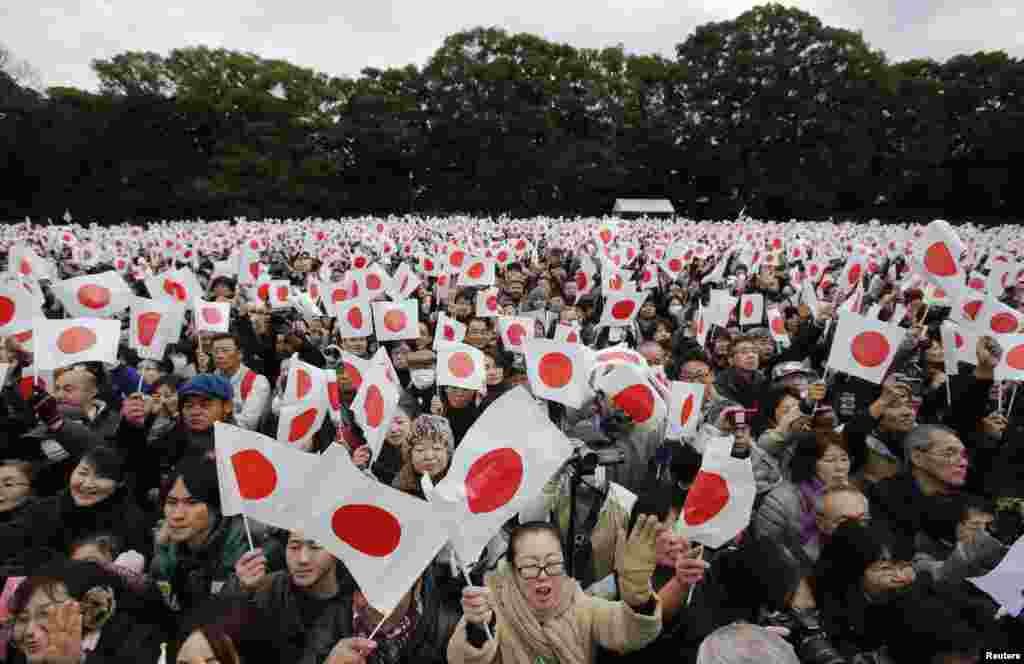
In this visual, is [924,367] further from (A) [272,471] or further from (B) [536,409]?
(A) [272,471]

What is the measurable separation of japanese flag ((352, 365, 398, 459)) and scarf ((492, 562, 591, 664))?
1.16 metres

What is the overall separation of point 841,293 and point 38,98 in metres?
42.1

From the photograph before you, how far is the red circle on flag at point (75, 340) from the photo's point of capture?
12.7ft

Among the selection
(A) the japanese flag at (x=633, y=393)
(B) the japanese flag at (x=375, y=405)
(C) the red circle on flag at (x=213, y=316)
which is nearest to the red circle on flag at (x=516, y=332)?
(A) the japanese flag at (x=633, y=393)

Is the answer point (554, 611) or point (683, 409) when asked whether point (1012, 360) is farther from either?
point (554, 611)

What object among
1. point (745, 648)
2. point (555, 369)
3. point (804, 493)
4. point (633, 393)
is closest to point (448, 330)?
point (555, 369)

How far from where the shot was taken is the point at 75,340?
3.91 meters

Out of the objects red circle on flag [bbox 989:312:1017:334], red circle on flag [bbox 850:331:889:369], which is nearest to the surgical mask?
red circle on flag [bbox 850:331:889:369]

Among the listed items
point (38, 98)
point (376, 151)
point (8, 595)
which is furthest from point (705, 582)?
point (38, 98)

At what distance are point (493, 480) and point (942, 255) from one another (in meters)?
4.35

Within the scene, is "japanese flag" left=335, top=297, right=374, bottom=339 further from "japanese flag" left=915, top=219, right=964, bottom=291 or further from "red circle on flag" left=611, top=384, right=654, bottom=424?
"japanese flag" left=915, top=219, right=964, bottom=291

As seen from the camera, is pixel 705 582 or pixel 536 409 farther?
pixel 705 582

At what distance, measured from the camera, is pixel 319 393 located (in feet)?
10.9

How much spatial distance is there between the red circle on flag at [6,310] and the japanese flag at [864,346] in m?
5.96
